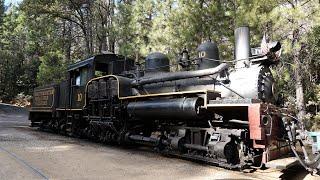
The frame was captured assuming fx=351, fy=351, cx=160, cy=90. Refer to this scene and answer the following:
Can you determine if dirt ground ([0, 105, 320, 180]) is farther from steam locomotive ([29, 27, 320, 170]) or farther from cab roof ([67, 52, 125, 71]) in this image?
cab roof ([67, 52, 125, 71])

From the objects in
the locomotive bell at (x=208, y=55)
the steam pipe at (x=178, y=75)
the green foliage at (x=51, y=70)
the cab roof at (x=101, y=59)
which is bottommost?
the steam pipe at (x=178, y=75)

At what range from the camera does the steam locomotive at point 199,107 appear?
7578 millimetres

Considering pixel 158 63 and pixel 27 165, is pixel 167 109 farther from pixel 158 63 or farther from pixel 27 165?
pixel 27 165

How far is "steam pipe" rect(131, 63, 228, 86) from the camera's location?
828 cm

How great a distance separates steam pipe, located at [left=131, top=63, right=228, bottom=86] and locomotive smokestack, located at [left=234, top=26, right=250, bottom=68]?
38cm

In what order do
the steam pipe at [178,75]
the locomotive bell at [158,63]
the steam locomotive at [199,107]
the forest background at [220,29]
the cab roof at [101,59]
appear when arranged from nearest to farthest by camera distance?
the steam locomotive at [199,107]
the steam pipe at [178,75]
the locomotive bell at [158,63]
the forest background at [220,29]
the cab roof at [101,59]

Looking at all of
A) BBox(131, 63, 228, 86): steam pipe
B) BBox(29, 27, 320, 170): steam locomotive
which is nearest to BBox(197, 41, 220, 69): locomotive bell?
BBox(29, 27, 320, 170): steam locomotive

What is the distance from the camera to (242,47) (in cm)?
838

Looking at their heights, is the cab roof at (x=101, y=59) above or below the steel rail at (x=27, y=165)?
above

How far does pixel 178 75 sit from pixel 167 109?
38.4 inches

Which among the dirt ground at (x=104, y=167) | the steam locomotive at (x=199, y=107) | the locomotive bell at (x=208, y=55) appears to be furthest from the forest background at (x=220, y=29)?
the dirt ground at (x=104, y=167)

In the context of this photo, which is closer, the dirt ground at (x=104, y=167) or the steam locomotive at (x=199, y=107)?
the dirt ground at (x=104, y=167)

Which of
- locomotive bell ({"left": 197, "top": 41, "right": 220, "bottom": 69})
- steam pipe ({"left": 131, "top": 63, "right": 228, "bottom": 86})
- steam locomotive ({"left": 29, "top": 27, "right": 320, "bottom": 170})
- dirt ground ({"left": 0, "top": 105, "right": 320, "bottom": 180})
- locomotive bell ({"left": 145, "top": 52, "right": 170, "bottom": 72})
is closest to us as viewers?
dirt ground ({"left": 0, "top": 105, "right": 320, "bottom": 180})

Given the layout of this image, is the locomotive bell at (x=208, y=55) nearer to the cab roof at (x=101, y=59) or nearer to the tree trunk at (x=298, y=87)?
the cab roof at (x=101, y=59)
